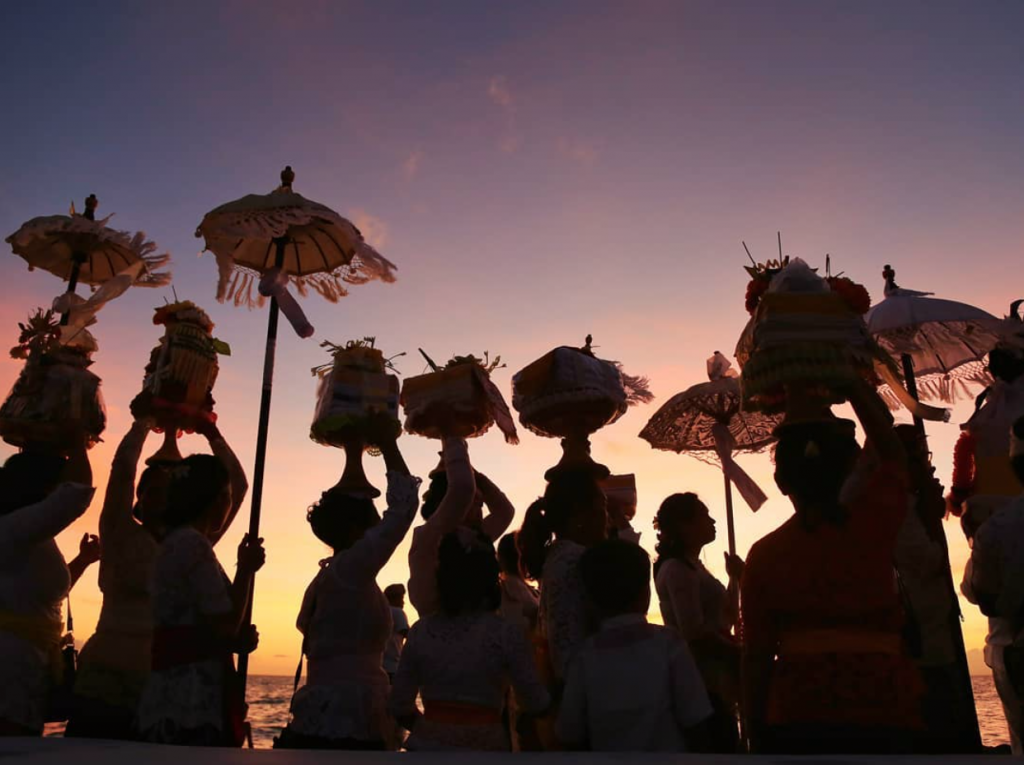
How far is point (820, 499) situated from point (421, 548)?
2344 mm

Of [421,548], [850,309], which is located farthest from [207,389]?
[850,309]

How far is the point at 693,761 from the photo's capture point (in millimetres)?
1839

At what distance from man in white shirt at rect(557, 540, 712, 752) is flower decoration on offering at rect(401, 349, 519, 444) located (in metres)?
1.94

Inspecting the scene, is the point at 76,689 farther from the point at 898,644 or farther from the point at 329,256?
the point at 898,644

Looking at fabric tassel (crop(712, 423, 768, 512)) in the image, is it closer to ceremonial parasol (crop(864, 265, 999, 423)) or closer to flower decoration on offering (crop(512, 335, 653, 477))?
flower decoration on offering (crop(512, 335, 653, 477))

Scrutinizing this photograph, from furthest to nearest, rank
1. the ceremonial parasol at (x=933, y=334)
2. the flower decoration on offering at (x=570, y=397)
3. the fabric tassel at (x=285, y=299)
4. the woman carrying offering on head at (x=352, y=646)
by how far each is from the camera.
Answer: the ceremonial parasol at (x=933, y=334), the fabric tassel at (x=285, y=299), the flower decoration on offering at (x=570, y=397), the woman carrying offering on head at (x=352, y=646)

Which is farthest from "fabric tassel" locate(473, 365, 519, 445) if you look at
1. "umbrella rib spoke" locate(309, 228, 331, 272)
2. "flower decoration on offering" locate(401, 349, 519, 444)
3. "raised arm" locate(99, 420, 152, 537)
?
"raised arm" locate(99, 420, 152, 537)

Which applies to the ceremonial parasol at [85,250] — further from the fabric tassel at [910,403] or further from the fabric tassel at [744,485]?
the fabric tassel at [910,403]

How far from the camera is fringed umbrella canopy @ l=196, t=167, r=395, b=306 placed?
5441mm

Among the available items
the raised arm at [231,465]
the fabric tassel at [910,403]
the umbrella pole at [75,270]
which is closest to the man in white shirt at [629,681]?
the fabric tassel at [910,403]

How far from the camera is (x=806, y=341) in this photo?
3.46m

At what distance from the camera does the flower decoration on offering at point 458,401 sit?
16.7 ft

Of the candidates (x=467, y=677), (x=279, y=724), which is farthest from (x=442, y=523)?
(x=279, y=724)

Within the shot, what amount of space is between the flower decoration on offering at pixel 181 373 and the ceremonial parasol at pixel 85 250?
1531 mm
